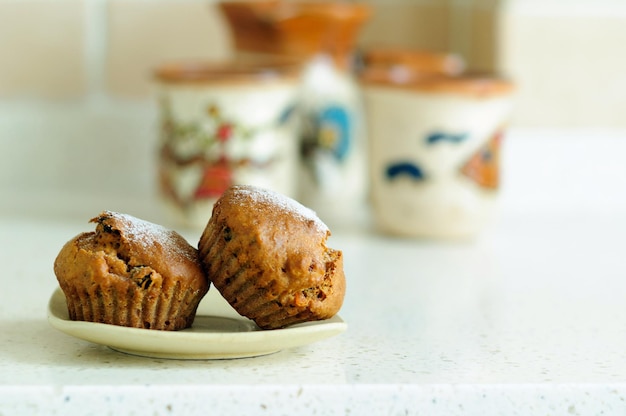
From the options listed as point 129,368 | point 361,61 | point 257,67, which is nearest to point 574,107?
point 361,61

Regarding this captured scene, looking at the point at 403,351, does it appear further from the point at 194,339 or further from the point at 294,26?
the point at 294,26

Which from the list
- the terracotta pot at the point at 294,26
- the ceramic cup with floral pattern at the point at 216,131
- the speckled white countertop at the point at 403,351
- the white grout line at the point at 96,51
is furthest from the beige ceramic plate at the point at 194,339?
the white grout line at the point at 96,51

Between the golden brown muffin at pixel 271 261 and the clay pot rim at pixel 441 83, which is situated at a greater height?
the clay pot rim at pixel 441 83

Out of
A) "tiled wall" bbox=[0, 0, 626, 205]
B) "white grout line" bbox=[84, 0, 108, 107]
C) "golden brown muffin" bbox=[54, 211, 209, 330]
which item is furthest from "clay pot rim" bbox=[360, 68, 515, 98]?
"golden brown muffin" bbox=[54, 211, 209, 330]

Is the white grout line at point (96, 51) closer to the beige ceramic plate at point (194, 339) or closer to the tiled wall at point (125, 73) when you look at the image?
the tiled wall at point (125, 73)

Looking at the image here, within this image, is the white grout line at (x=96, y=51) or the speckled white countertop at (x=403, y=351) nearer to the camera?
the speckled white countertop at (x=403, y=351)

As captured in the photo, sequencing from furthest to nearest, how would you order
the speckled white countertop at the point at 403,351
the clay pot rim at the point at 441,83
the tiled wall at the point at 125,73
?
1. the tiled wall at the point at 125,73
2. the clay pot rim at the point at 441,83
3. the speckled white countertop at the point at 403,351

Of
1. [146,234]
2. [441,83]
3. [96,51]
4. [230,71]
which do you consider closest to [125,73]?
[96,51]
